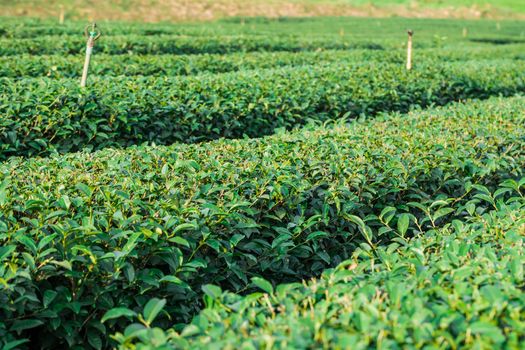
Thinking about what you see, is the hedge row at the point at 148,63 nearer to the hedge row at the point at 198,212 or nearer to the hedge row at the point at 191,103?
the hedge row at the point at 191,103

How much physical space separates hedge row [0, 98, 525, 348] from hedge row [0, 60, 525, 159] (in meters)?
1.90

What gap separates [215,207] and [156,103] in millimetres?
3639

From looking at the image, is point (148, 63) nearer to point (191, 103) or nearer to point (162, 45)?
point (191, 103)

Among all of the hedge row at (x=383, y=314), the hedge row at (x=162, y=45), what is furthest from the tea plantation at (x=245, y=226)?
the hedge row at (x=162, y=45)

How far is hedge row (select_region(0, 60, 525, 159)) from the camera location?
19.9 ft

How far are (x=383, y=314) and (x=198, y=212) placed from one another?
141cm

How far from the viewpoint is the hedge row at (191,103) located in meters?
6.05

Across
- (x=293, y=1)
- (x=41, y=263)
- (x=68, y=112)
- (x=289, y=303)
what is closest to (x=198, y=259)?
(x=41, y=263)

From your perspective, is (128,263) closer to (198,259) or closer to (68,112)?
(198,259)

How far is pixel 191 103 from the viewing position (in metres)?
6.95

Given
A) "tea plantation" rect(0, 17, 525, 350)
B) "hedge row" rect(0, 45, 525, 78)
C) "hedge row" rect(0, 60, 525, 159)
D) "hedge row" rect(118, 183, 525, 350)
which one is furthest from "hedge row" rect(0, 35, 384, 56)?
"hedge row" rect(118, 183, 525, 350)

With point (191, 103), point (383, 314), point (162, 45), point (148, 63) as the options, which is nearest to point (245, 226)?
point (383, 314)

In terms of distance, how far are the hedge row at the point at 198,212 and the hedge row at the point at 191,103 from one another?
1897 mm

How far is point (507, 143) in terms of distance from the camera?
202 inches
